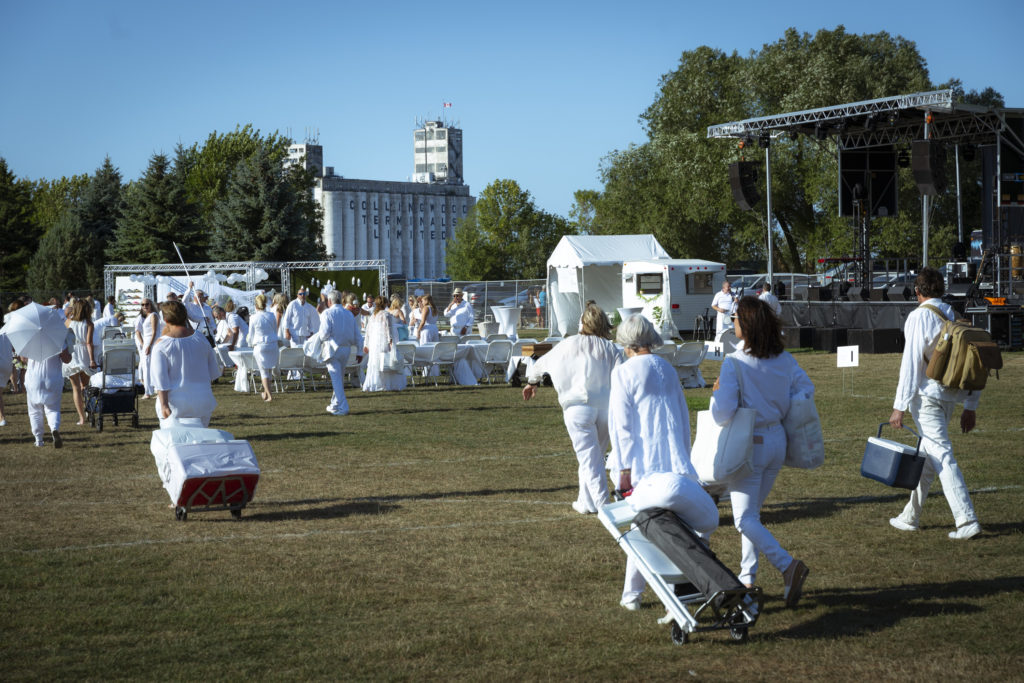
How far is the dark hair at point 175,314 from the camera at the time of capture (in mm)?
8320

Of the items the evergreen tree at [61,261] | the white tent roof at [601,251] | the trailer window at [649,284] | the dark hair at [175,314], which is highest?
the evergreen tree at [61,261]

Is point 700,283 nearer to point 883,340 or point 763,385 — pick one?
point 883,340

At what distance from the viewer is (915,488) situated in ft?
22.5

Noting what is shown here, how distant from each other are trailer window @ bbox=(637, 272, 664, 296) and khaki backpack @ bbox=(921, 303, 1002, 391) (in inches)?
1032

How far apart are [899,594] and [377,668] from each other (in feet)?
9.35

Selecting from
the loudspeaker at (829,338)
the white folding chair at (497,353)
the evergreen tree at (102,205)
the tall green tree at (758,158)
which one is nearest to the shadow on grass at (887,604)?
the white folding chair at (497,353)

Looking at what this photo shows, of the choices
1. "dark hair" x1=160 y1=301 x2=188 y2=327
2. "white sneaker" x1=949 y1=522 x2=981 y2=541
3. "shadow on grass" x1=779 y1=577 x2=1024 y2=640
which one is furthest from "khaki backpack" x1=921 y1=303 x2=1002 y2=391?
"dark hair" x1=160 y1=301 x2=188 y2=327

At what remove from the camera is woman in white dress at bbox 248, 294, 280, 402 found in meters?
17.7

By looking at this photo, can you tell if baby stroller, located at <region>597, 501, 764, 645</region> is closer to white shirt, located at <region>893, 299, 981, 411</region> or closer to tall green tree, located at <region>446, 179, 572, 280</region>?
white shirt, located at <region>893, 299, 981, 411</region>

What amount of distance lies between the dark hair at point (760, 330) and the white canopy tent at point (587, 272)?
90.6 ft

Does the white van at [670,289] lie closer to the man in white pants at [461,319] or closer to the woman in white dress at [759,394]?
the man in white pants at [461,319]

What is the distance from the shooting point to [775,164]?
1694 inches

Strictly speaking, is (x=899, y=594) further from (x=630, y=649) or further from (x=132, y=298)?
(x=132, y=298)

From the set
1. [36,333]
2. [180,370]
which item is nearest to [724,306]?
[36,333]
